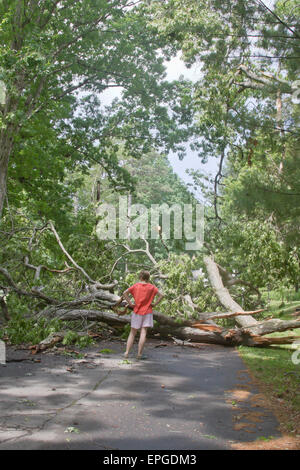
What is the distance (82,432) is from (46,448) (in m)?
0.44

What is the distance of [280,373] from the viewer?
6480mm

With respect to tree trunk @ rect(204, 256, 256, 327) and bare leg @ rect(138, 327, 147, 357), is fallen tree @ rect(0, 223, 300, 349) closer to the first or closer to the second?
tree trunk @ rect(204, 256, 256, 327)

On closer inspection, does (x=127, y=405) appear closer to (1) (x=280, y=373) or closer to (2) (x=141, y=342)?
(1) (x=280, y=373)

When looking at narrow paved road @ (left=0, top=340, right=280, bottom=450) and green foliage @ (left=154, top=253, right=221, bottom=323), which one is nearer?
narrow paved road @ (left=0, top=340, right=280, bottom=450)

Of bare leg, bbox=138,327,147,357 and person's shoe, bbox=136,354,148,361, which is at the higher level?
bare leg, bbox=138,327,147,357

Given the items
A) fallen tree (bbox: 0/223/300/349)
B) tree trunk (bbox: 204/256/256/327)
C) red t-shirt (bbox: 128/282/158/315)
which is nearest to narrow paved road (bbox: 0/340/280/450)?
red t-shirt (bbox: 128/282/158/315)

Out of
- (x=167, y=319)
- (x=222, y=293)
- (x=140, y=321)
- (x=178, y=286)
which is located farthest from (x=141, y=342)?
(x=222, y=293)

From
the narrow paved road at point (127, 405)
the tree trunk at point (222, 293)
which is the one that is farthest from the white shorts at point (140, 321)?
the tree trunk at point (222, 293)

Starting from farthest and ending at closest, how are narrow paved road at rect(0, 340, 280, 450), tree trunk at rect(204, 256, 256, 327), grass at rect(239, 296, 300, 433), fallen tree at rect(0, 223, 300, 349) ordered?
1. tree trunk at rect(204, 256, 256, 327)
2. fallen tree at rect(0, 223, 300, 349)
3. grass at rect(239, 296, 300, 433)
4. narrow paved road at rect(0, 340, 280, 450)

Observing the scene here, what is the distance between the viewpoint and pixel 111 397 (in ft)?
15.7

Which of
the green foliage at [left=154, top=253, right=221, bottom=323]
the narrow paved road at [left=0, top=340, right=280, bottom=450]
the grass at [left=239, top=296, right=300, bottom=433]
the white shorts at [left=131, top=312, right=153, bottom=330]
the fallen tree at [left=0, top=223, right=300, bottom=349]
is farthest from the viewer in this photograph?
the green foliage at [left=154, top=253, right=221, bottom=323]

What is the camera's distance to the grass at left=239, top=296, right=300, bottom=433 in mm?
4559

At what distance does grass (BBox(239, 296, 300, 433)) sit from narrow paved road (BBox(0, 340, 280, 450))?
195 mm

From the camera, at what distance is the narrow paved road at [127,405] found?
337 cm
